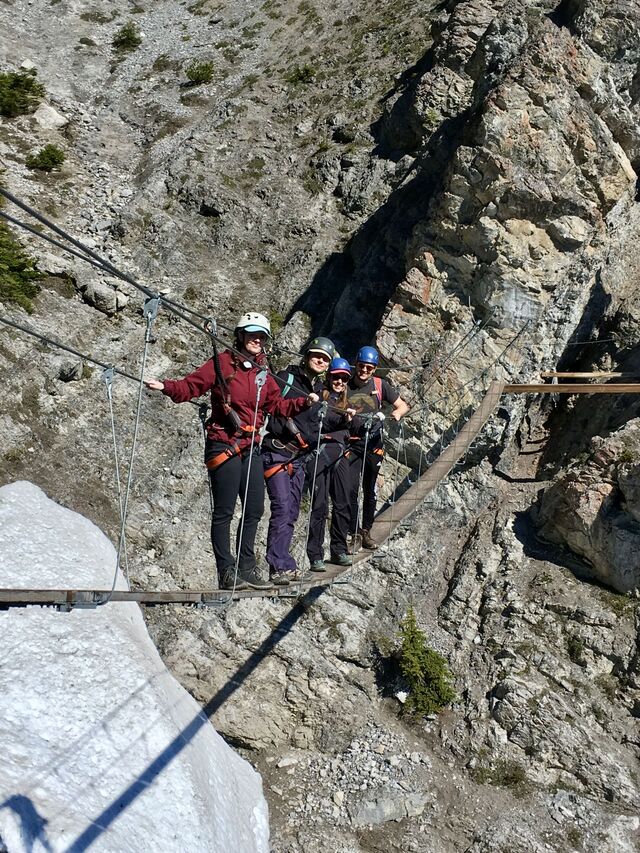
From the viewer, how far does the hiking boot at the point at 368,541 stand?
8.57 metres

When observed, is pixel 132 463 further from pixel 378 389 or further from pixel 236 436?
pixel 378 389

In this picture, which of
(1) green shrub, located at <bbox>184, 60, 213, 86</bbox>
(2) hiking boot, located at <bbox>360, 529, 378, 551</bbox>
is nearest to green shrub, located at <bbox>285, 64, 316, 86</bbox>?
Answer: (1) green shrub, located at <bbox>184, 60, 213, 86</bbox>

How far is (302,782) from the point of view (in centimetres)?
1013

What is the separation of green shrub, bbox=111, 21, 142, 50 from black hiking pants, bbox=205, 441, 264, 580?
22.0 m

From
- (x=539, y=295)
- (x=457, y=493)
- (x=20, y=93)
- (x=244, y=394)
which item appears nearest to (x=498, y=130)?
(x=539, y=295)

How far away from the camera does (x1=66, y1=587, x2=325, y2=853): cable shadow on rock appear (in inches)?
308

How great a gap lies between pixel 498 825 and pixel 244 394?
676 cm

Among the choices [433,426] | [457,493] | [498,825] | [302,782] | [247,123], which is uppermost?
[247,123]

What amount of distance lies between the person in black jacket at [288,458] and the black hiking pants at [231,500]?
1.18 ft

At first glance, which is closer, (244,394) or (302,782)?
(244,394)

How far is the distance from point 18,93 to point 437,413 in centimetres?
1496

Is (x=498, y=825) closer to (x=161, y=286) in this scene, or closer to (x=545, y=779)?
(x=545, y=779)

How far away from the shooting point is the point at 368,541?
865 cm

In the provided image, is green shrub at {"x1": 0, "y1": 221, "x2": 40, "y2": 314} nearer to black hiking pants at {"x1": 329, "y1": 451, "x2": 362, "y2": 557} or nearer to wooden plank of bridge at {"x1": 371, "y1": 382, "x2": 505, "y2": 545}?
wooden plank of bridge at {"x1": 371, "y1": 382, "x2": 505, "y2": 545}
